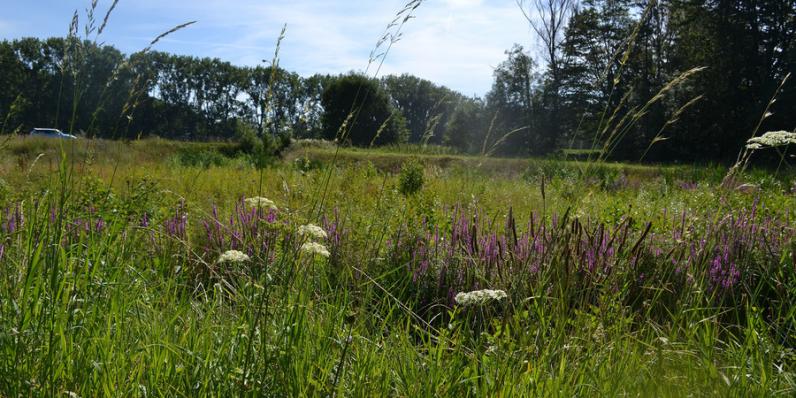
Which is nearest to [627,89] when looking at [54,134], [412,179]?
[412,179]

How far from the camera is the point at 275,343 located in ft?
5.71

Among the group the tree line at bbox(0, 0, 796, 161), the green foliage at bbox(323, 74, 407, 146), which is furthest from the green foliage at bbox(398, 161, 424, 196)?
the green foliage at bbox(323, 74, 407, 146)

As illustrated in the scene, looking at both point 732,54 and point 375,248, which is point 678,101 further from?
point 375,248

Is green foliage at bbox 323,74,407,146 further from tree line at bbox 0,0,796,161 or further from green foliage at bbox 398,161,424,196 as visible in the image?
green foliage at bbox 398,161,424,196

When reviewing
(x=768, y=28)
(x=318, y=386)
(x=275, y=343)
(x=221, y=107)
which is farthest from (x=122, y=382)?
(x=221, y=107)

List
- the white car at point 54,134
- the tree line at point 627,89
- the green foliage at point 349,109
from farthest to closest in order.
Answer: the green foliage at point 349,109, the tree line at point 627,89, the white car at point 54,134

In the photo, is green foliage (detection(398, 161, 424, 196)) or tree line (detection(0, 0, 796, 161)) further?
tree line (detection(0, 0, 796, 161))

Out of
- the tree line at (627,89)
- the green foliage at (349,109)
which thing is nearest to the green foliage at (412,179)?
the tree line at (627,89)

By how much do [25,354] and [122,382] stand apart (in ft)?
1.03

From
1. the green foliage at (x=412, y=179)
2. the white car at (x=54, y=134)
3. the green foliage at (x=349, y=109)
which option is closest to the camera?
the white car at (x=54, y=134)

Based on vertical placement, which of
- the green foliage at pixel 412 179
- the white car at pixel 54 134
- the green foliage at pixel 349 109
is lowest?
the green foliage at pixel 412 179

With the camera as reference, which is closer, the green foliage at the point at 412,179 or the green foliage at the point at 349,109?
the green foliage at the point at 412,179

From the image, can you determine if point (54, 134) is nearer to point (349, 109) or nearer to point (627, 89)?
point (349, 109)

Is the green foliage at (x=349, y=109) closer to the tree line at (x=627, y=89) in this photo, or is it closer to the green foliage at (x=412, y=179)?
the tree line at (x=627, y=89)
